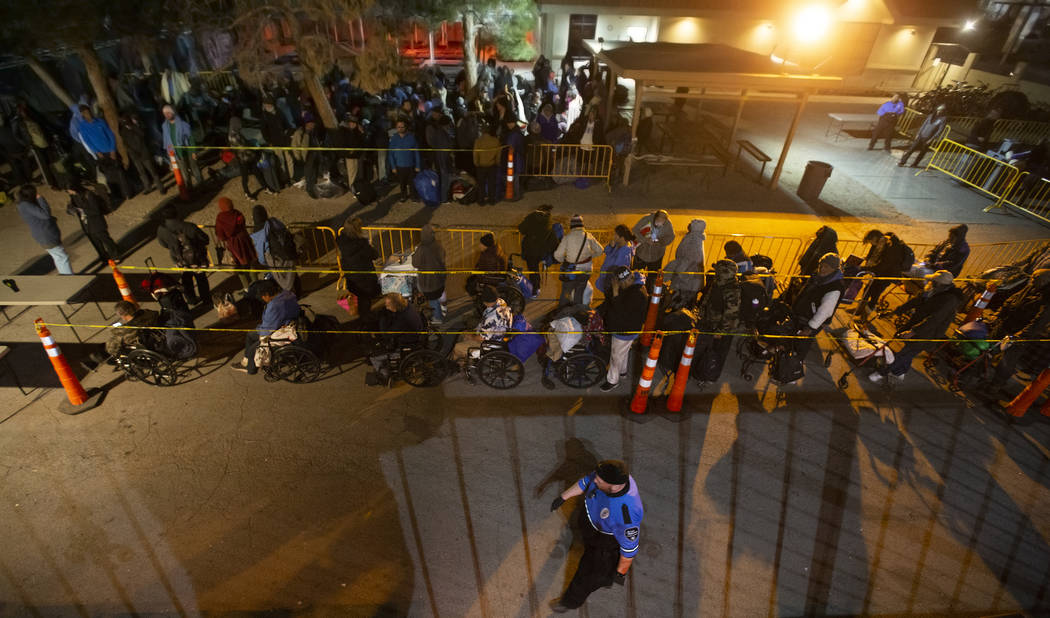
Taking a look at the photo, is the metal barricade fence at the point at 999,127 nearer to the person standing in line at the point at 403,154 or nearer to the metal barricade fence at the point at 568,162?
the metal barricade fence at the point at 568,162

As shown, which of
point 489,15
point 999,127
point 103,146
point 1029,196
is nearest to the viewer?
point 103,146

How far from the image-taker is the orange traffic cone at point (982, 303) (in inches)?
321

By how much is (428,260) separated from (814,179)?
406 inches

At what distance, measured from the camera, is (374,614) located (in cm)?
463

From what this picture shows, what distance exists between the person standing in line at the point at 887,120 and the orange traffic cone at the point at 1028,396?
12588 mm

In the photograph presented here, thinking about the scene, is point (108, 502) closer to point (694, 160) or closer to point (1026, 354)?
point (1026, 354)

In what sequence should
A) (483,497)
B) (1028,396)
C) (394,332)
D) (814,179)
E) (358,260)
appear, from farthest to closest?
(814,179) → (358,260) → (1028,396) → (394,332) → (483,497)

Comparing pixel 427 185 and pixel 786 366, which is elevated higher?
pixel 427 185

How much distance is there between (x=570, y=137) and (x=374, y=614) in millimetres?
11539

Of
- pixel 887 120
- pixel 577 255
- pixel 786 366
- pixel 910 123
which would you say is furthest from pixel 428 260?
pixel 910 123

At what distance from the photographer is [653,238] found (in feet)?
25.5

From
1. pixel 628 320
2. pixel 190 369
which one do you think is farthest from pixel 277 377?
pixel 628 320

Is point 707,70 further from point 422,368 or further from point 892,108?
point 422,368

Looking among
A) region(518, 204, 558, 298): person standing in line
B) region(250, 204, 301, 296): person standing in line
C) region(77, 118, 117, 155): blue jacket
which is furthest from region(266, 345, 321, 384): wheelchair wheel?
region(77, 118, 117, 155): blue jacket
